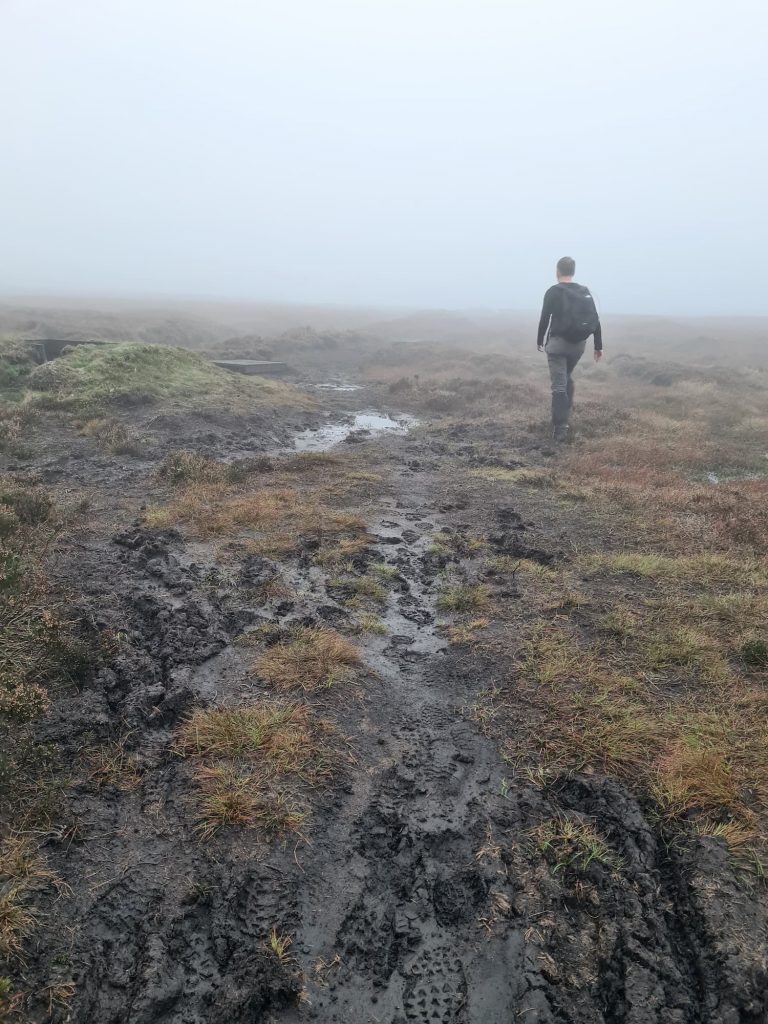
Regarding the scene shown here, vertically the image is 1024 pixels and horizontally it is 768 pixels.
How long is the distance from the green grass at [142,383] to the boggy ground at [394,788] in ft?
27.8

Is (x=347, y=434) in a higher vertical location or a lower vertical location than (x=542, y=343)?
lower

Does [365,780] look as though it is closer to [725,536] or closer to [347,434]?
[725,536]

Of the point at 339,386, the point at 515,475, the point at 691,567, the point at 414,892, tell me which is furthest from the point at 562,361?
the point at 339,386

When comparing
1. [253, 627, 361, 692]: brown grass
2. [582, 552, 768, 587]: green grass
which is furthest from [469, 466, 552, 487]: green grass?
[253, 627, 361, 692]: brown grass

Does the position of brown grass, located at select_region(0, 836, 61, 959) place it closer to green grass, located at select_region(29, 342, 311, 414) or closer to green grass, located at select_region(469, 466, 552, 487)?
green grass, located at select_region(469, 466, 552, 487)

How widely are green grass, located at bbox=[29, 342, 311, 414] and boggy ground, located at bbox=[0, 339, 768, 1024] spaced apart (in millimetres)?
8473

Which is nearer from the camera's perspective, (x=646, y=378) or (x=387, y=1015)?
(x=387, y=1015)

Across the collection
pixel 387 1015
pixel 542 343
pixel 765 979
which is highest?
pixel 542 343

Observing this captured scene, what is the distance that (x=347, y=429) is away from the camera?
15.3 metres

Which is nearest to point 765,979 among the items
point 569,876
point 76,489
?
point 569,876

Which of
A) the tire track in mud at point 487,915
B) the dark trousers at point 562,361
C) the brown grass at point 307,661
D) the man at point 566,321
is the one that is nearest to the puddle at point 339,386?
the dark trousers at point 562,361

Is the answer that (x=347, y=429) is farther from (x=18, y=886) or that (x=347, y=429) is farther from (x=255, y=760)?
(x=18, y=886)

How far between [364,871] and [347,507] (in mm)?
5662

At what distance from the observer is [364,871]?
292 centimetres
